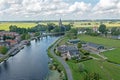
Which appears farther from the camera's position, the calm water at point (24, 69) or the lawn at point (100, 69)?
the calm water at point (24, 69)

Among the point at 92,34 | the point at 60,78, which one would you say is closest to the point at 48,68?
the point at 60,78

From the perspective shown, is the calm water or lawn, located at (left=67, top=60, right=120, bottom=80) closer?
lawn, located at (left=67, top=60, right=120, bottom=80)

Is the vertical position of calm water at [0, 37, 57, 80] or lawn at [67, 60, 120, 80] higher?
lawn at [67, 60, 120, 80]

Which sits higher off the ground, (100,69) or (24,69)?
(100,69)

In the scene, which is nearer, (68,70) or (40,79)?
(40,79)

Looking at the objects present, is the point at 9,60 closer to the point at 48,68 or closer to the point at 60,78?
the point at 48,68

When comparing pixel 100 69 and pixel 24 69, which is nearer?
pixel 100 69

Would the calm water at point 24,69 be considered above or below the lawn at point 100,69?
below

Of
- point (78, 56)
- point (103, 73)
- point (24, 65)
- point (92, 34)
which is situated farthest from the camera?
point (92, 34)
